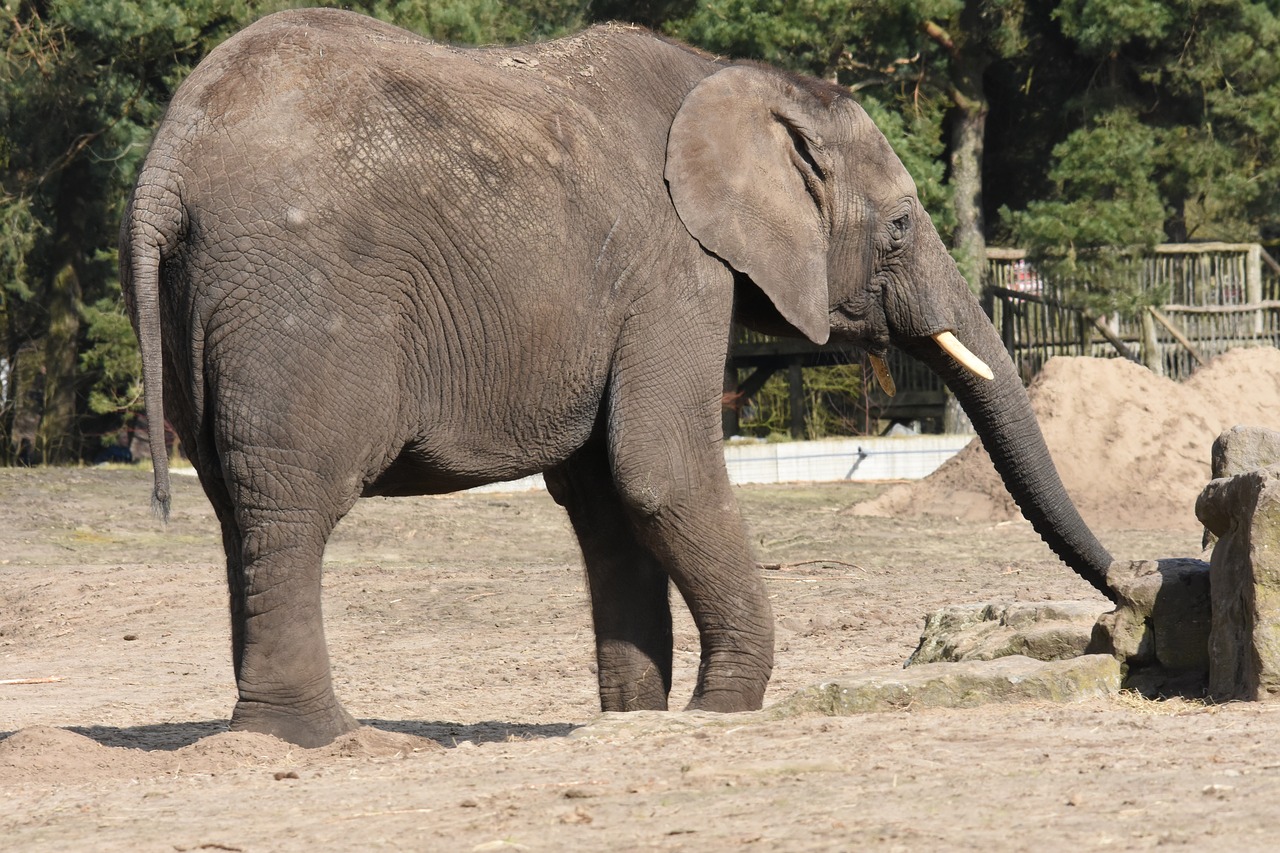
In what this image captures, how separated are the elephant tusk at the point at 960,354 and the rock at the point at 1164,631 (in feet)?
4.23

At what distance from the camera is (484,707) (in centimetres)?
896

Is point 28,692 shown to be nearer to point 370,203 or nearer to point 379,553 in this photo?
point 370,203

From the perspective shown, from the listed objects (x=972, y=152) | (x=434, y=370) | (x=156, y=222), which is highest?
(x=972, y=152)

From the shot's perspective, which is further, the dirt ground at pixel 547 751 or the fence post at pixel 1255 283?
the fence post at pixel 1255 283

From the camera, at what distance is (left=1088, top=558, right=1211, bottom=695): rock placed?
6.84 meters

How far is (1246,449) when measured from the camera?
8.83 metres

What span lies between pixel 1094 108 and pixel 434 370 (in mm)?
18360

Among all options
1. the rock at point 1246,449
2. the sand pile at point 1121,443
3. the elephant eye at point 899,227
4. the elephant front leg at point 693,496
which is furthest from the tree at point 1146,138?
the elephant front leg at point 693,496

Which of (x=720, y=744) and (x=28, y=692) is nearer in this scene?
(x=720, y=744)

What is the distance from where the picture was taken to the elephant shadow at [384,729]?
7.75 meters

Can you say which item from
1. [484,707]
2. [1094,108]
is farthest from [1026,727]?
[1094,108]

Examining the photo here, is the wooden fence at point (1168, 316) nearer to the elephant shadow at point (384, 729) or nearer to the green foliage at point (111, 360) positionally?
the green foliage at point (111, 360)

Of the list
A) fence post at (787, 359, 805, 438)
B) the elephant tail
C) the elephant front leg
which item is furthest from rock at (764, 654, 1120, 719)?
fence post at (787, 359, 805, 438)

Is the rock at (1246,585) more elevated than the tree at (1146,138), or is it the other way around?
the tree at (1146,138)
